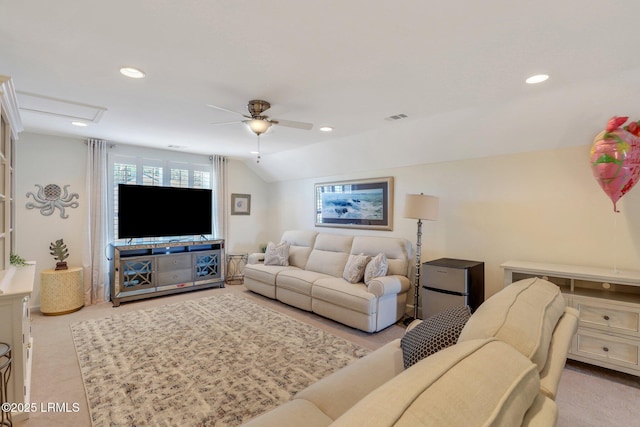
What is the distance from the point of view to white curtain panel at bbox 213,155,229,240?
5750 mm

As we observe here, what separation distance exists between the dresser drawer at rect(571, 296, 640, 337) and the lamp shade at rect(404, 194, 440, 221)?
58.0 inches

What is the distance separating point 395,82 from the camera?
2.41 meters

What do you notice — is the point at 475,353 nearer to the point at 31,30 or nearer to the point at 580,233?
the point at 31,30

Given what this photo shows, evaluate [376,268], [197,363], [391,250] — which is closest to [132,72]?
[197,363]

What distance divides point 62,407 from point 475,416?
276 cm

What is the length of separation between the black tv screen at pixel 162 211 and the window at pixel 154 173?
244 mm

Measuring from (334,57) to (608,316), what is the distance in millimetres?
3005

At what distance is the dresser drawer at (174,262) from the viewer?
4777 millimetres

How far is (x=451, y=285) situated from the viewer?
3.21 metres

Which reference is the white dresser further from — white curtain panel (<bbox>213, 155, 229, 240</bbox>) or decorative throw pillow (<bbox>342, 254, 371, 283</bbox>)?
white curtain panel (<bbox>213, 155, 229, 240</bbox>)

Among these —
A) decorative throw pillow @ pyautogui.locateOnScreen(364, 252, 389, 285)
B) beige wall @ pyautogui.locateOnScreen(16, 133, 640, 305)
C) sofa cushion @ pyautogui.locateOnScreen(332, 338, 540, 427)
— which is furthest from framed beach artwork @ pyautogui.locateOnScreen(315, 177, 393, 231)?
sofa cushion @ pyautogui.locateOnScreen(332, 338, 540, 427)

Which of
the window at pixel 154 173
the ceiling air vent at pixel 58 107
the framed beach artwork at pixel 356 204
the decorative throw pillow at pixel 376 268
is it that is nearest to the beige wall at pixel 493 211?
the framed beach artwork at pixel 356 204

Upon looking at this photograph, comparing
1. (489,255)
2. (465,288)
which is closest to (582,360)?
(465,288)

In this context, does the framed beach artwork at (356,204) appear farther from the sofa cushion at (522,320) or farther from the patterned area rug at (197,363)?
the sofa cushion at (522,320)
